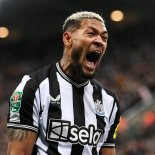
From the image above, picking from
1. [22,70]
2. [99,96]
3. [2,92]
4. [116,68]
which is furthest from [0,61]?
[99,96]

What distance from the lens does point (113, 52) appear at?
44.1ft

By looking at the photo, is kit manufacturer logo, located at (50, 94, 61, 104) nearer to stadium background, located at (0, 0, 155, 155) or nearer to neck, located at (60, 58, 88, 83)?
neck, located at (60, 58, 88, 83)

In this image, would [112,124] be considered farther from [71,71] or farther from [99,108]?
[71,71]

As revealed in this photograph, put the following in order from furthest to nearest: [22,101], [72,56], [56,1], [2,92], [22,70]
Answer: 1. [22,70]
2. [2,92]
3. [56,1]
4. [72,56]
5. [22,101]

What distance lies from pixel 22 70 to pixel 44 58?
0.73m

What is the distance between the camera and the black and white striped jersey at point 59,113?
2.60 m

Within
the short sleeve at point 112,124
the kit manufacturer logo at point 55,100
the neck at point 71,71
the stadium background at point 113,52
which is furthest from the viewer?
the stadium background at point 113,52

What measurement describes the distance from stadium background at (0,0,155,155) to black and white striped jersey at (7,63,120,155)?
7591mm

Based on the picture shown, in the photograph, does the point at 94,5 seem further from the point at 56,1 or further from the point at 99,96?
the point at 99,96

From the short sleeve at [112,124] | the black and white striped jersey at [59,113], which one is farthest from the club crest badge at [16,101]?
the short sleeve at [112,124]

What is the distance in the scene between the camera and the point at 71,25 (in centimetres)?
281

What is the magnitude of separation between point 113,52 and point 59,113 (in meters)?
10.8

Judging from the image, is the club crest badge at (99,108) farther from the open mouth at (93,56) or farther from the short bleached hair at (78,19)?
the short bleached hair at (78,19)

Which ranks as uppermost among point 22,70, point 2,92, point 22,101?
point 22,70
